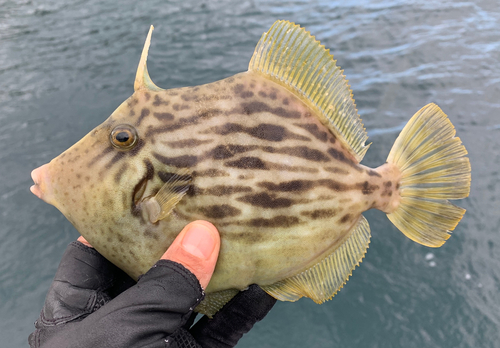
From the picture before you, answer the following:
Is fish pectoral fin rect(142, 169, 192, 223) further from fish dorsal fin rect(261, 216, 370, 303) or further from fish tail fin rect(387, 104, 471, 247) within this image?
fish tail fin rect(387, 104, 471, 247)

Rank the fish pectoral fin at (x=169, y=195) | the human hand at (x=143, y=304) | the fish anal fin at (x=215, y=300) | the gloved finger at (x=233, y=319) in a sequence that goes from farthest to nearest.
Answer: the gloved finger at (x=233, y=319)
the fish anal fin at (x=215, y=300)
the fish pectoral fin at (x=169, y=195)
the human hand at (x=143, y=304)

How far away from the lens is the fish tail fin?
2031 mm

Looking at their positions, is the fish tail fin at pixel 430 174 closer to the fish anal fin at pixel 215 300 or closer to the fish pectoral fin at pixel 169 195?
the fish anal fin at pixel 215 300

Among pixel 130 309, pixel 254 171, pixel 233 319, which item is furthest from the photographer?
pixel 233 319

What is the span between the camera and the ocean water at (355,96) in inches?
149

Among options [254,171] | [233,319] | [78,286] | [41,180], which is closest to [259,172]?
[254,171]

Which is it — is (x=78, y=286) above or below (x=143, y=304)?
below

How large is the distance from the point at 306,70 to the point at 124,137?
111 centimetres

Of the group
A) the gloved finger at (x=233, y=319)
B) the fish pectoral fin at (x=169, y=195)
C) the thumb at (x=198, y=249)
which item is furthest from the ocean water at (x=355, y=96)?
the fish pectoral fin at (x=169, y=195)

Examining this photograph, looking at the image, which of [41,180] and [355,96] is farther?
[355,96]

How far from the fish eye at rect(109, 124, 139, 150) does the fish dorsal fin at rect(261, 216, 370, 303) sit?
1270mm

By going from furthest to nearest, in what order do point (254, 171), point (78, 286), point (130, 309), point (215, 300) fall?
point (78, 286)
point (215, 300)
point (254, 171)
point (130, 309)

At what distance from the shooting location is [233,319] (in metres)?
2.42

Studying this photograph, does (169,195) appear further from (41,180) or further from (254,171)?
(41,180)
